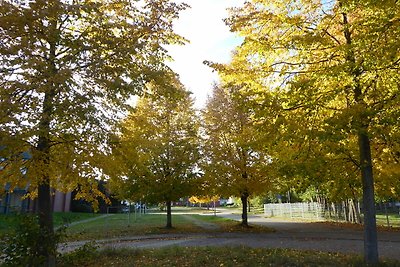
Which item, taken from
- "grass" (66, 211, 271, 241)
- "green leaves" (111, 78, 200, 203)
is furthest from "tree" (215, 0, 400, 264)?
"green leaves" (111, 78, 200, 203)

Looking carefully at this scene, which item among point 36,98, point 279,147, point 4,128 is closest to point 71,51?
point 36,98

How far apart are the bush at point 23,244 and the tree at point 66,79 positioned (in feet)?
0.71

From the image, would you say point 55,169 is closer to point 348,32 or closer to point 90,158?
point 90,158

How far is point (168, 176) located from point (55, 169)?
12.8 meters

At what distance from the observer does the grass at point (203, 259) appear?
8773mm

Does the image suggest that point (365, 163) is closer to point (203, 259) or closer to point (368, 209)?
point (368, 209)

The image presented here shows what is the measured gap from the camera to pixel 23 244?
25.4ft

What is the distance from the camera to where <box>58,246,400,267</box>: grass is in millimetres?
8773

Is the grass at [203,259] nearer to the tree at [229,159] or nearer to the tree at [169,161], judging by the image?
the tree at [229,159]

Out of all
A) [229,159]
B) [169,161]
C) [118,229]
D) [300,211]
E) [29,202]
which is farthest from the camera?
[300,211]

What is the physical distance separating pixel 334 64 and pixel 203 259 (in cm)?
607

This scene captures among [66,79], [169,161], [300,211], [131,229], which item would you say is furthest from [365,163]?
[300,211]

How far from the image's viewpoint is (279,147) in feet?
32.9

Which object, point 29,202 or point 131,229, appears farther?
point 29,202
